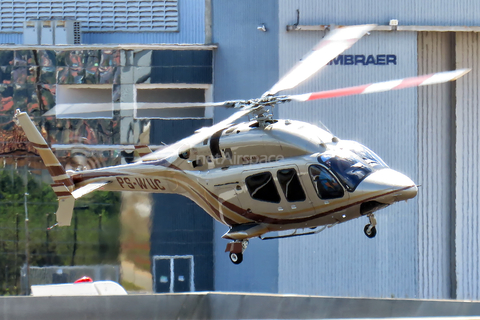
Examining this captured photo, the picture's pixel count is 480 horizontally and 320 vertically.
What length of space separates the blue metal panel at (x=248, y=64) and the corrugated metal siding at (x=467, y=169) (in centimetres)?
567

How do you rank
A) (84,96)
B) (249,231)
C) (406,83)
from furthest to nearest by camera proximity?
(84,96) → (249,231) → (406,83)

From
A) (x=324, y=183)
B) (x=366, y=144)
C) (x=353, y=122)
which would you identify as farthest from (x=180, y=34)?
(x=324, y=183)

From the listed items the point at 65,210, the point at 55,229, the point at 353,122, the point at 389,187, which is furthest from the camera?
the point at 55,229

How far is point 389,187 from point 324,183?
1.16 m

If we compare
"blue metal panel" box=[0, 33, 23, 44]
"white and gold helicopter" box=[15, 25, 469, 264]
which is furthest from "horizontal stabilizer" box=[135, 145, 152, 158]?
"blue metal panel" box=[0, 33, 23, 44]

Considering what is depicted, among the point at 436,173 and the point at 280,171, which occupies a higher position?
the point at 280,171

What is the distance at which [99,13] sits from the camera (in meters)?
32.0

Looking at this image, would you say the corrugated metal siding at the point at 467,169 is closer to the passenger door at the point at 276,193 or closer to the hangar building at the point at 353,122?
the hangar building at the point at 353,122

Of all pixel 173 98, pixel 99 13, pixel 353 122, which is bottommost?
pixel 353 122

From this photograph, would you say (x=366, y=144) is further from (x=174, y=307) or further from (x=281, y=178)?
(x=174, y=307)

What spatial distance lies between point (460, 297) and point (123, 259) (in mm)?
10084

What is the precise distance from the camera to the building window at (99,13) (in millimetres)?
31438

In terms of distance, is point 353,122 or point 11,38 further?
point 11,38

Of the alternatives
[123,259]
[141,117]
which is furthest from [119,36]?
[123,259]
